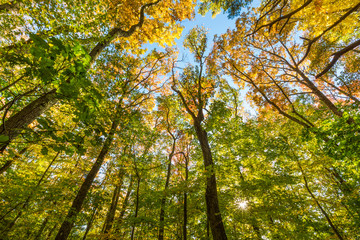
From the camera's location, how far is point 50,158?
6688 millimetres

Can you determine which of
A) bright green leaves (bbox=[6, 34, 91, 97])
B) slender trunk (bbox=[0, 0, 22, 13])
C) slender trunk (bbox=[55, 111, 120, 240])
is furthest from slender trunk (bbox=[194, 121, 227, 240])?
slender trunk (bbox=[0, 0, 22, 13])

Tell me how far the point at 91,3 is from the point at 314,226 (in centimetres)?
1267

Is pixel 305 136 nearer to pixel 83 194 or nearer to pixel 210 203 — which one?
pixel 210 203

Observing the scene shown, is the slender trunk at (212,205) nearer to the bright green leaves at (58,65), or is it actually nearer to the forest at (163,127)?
the forest at (163,127)

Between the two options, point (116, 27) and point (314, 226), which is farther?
point (116, 27)

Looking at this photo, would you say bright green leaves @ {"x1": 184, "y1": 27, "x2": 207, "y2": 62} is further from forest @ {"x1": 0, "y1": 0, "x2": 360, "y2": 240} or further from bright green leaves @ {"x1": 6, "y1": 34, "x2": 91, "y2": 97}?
bright green leaves @ {"x1": 6, "y1": 34, "x2": 91, "y2": 97}

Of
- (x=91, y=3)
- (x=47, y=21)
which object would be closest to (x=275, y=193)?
(x=91, y=3)

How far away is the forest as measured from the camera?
88.8 inches

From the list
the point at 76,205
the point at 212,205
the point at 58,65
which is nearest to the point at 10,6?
the point at 58,65

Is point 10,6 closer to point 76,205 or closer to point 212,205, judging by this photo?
point 76,205

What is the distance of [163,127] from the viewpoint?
10.5 m

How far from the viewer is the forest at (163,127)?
226cm

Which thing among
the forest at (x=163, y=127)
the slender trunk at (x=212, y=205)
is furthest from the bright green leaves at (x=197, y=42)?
the slender trunk at (x=212, y=205)

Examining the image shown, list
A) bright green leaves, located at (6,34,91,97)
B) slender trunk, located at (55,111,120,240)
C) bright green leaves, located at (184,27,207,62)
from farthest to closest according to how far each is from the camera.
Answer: bright green leaves, located at (184,27,207,62) < slender trunk, located at (55,111,120,240) < bright green leaves, located at (6,34,91,97)
